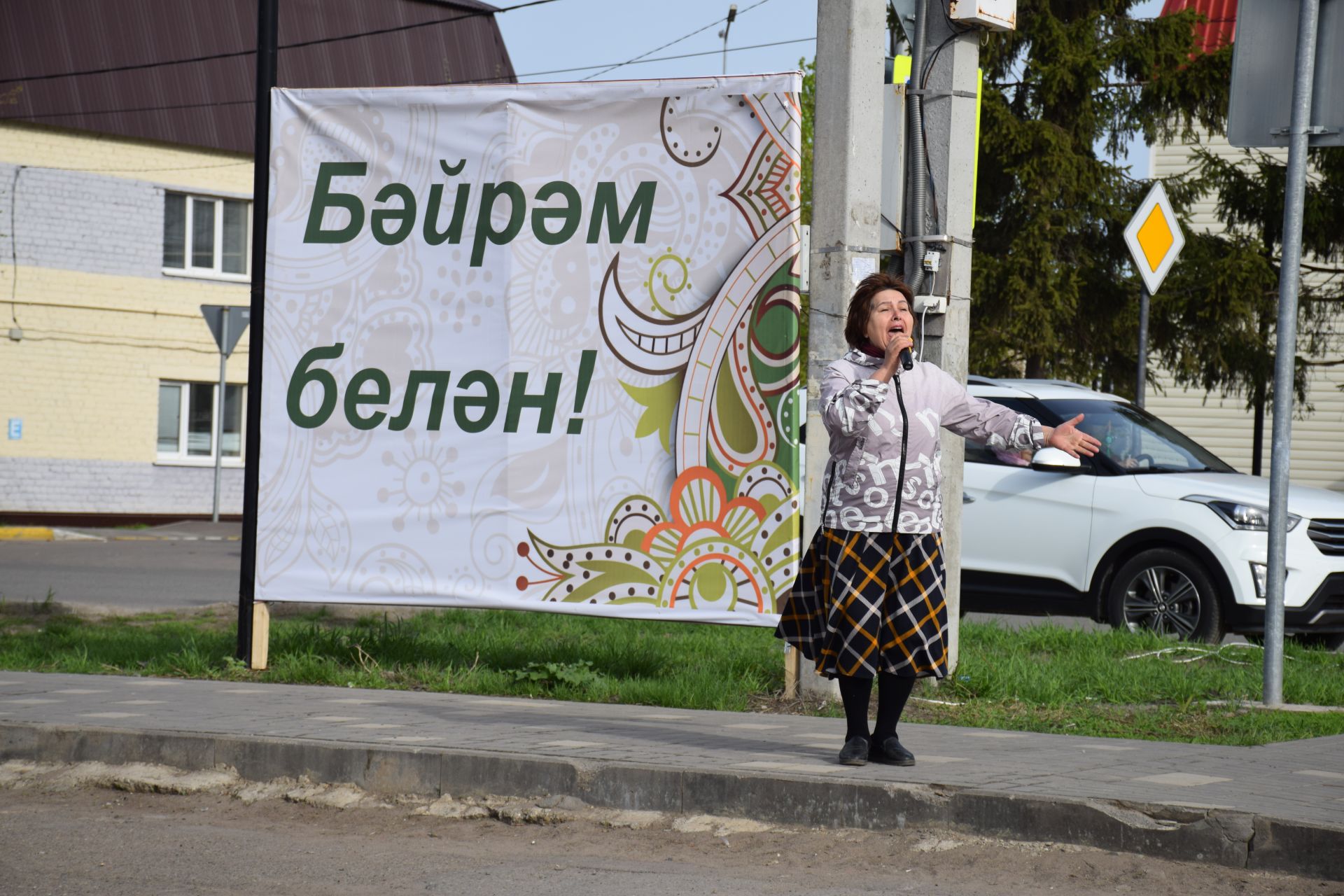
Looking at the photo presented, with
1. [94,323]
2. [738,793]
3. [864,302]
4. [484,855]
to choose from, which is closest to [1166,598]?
[864,302]

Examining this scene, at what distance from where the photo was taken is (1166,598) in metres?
9.75

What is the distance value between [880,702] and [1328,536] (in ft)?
17.3

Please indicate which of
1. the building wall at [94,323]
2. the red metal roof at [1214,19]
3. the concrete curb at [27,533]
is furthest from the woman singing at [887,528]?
the building wall at [94,323]

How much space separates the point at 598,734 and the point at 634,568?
5.02ft

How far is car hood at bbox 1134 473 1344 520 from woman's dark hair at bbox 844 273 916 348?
485 cm

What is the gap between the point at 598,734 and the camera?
6.05 meters

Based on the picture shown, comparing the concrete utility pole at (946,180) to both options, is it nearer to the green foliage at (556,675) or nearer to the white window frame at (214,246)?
the green foliage at (556,675)

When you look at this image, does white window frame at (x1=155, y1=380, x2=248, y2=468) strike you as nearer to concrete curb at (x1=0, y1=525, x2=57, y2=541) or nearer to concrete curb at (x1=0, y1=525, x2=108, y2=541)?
concrete curb at (x1=0, y1=525, x2=108, y2=541)

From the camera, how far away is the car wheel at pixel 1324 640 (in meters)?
10.1

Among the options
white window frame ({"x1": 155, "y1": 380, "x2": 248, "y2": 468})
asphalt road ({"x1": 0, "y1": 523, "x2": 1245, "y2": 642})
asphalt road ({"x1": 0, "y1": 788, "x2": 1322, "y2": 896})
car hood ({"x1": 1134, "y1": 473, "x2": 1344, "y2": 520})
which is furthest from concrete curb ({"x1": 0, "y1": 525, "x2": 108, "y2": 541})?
asphalt road ({"x1": 0, "y1": 788, "x2": 1322, "y2": 896})

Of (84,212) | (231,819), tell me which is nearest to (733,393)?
(231,819)

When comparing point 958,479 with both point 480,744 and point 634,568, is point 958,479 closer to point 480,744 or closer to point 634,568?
point 634,568

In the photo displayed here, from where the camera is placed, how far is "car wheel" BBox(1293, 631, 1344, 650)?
1014cm

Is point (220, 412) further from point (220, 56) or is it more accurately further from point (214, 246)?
point (220, 56)
